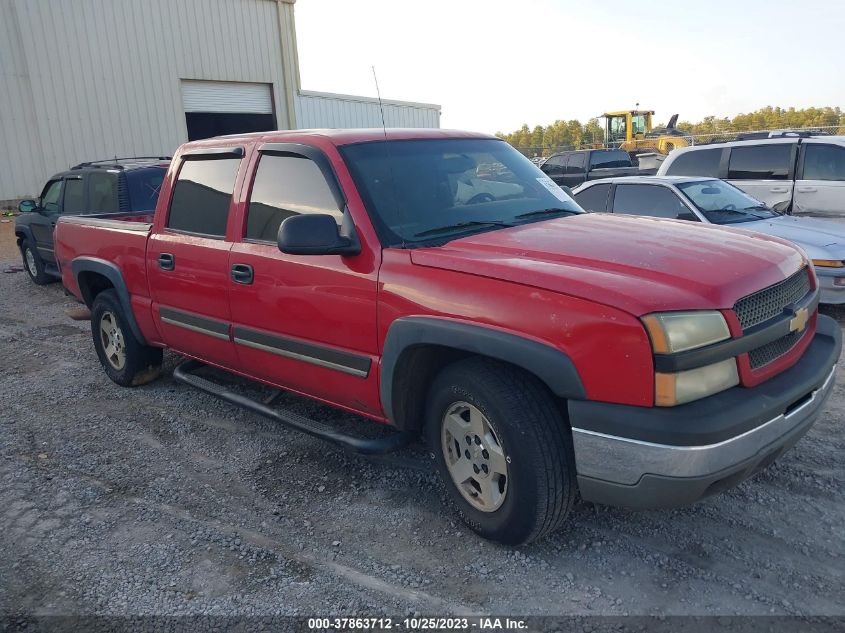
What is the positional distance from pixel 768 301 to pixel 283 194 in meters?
2.53

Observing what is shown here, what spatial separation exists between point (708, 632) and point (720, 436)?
731 millimetres

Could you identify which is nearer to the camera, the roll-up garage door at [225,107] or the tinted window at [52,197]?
the tinted window at [52,197]

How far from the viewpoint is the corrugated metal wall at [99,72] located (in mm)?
15828

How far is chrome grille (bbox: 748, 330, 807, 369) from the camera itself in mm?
2713

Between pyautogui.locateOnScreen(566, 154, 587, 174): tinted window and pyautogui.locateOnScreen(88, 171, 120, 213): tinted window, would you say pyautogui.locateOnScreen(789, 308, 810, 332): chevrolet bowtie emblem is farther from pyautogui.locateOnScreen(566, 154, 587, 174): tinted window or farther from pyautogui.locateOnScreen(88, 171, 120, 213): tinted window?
pyautogui.locateOnScreen(566, 154, 587, 174): tinted window

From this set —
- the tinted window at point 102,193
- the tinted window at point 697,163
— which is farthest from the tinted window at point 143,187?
the tinted window at point 697,163

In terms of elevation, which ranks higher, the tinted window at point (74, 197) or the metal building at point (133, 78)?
the metal building at point (133, 78)

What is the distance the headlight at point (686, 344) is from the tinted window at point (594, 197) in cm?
Result: 568

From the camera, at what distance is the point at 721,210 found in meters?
7.10

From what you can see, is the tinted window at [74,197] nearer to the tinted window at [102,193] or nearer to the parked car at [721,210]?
the tinted window at [102,193]

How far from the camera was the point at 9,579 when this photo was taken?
3031 mm

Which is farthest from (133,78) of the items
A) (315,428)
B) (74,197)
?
(315,428)

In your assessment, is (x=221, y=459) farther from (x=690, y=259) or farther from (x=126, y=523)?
(x=690, y=259)

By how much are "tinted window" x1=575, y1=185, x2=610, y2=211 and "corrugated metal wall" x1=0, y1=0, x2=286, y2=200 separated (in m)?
13.6
